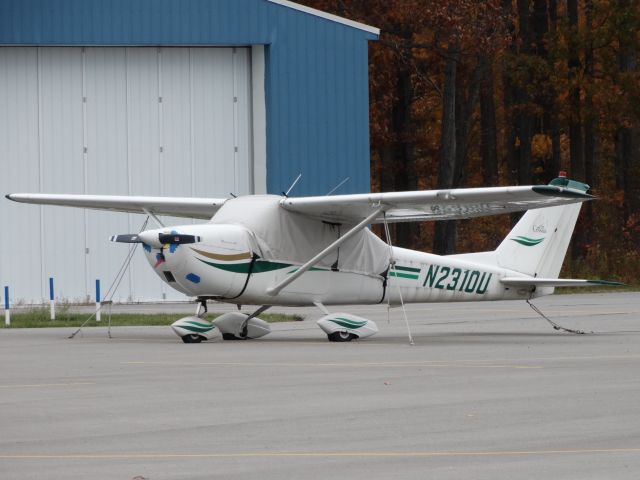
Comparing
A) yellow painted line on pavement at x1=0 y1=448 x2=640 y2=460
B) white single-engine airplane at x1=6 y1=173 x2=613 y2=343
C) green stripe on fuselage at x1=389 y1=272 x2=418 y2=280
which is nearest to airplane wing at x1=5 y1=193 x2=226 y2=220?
white single-engine airplane at x1=6 y1=173 x2=613 y2=343

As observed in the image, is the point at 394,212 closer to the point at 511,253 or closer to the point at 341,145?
the point at 511,253

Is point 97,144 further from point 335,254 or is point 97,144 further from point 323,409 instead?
point 323,409

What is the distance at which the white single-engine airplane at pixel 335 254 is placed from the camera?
693 inches

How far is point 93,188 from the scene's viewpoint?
1233 inches

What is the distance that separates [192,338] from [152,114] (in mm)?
14555

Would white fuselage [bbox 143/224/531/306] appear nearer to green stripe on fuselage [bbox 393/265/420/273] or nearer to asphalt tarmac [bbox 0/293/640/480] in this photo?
green stripe on fuselage [bbox 393/265/420/273]

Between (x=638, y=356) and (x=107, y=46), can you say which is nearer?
(x=638, y=356)

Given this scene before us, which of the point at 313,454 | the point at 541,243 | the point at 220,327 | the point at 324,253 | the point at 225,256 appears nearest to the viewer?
the point at 313,454

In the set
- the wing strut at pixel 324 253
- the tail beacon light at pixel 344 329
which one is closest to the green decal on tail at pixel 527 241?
the wing strut at pixel 324 253

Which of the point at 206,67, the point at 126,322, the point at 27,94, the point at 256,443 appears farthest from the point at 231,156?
the point at 256,443

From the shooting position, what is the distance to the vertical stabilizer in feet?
66.3

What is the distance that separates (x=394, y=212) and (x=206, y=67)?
13637 millimetres

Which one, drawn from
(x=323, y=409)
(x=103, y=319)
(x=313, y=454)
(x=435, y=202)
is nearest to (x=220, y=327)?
(x=435, y=202)

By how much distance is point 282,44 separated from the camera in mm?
31516
